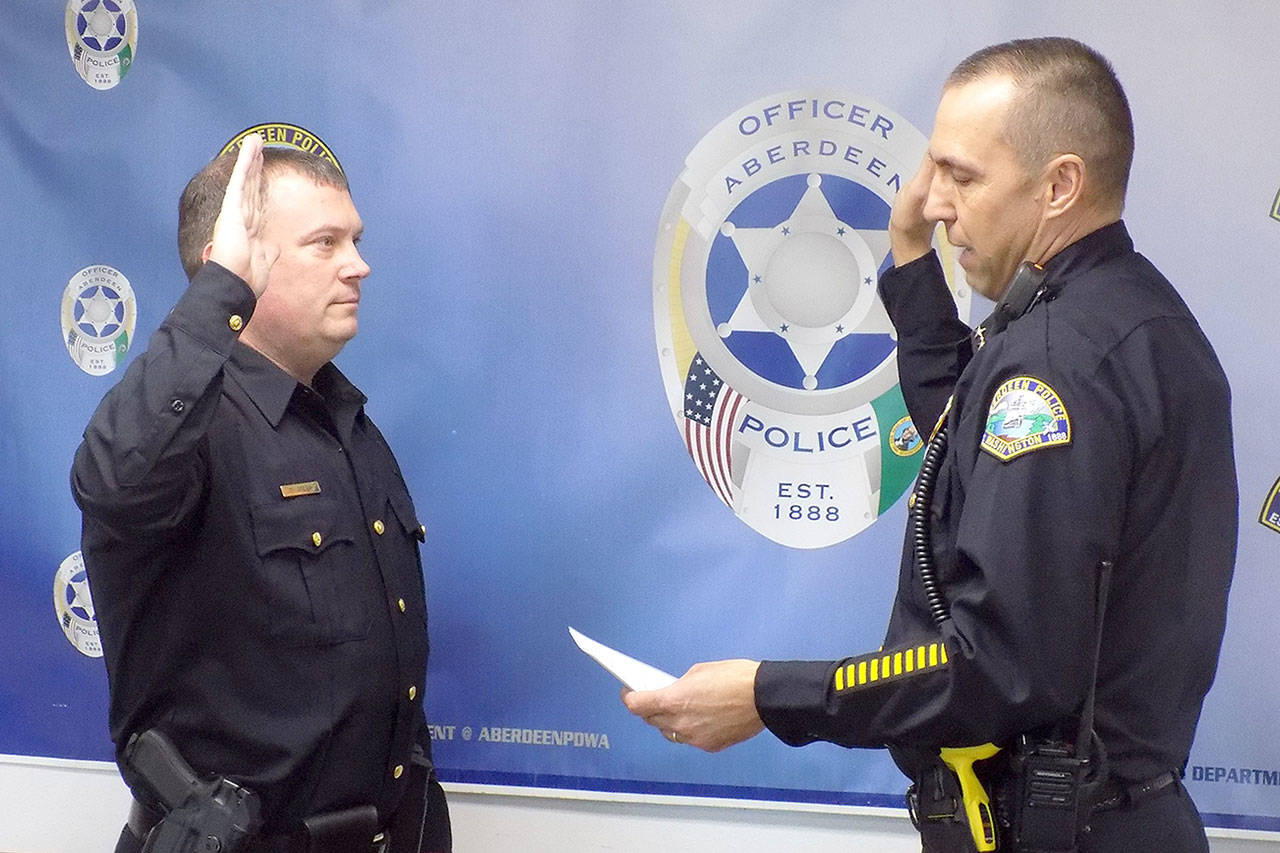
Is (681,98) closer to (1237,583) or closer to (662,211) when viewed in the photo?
(662,211)

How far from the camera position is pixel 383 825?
2.04 meters

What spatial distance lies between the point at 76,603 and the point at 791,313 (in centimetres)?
160

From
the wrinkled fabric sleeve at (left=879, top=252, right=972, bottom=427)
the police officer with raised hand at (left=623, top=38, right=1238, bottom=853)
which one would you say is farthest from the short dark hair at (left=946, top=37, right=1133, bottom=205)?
the wrinkled fabric sleeve at (left=879, top=252, right=972, bottom=427)

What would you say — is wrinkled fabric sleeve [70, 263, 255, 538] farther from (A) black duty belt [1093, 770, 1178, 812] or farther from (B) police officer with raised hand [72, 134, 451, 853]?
(A) black duty belt [1093, 770, 1178, 812]

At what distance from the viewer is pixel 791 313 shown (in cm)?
254

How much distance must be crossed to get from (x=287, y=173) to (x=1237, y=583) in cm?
182

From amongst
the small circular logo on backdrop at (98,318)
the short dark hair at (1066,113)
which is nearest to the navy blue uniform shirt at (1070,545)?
the short dark hair at (1066,113)

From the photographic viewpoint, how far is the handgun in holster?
1785mm

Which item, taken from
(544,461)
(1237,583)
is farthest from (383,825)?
(1237,583)

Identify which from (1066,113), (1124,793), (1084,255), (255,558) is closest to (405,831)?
(255,558)

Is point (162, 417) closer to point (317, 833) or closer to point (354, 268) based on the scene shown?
point (354, 268)

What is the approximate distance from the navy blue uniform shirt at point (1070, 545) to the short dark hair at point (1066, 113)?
0.11 meters

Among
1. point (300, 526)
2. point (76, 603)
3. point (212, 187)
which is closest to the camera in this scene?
point (300, 526)

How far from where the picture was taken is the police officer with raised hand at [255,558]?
67.2 inches
